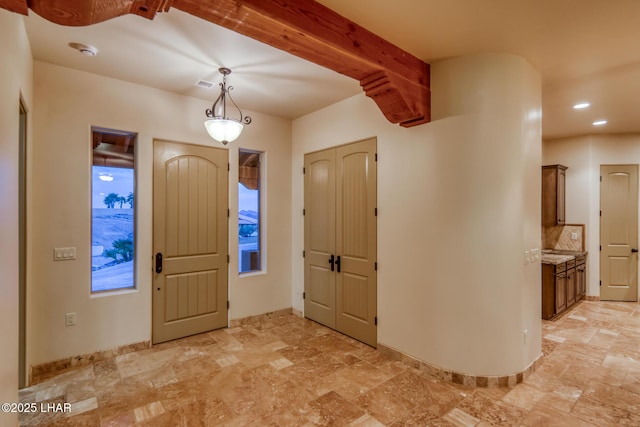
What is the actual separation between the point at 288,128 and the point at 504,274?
352cm

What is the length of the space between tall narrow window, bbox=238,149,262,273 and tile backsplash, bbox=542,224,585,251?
5.32 m

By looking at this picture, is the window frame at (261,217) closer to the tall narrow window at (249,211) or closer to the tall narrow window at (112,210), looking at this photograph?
the tall narrow window at (249,211)

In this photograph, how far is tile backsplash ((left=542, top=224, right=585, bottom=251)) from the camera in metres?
5.87

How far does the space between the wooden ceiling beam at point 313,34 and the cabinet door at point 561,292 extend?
3515 mm

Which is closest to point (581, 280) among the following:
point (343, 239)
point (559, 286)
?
point (559, 286)

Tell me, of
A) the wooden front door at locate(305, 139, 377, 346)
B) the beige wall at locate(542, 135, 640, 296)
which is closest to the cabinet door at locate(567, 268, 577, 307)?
the beige wall at locate(542, 135, 640, 296)

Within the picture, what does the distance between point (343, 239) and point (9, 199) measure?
3128mm

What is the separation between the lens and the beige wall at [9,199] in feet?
5.99

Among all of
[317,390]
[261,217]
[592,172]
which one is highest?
[592,172]

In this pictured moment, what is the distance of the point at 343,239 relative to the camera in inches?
164

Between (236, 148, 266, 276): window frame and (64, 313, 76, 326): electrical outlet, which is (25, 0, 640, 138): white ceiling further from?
(64, 313, 76, 326): electrical outlet

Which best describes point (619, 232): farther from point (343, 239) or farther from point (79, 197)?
point (79, 197)

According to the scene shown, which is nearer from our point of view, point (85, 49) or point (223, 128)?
point (85, 49)

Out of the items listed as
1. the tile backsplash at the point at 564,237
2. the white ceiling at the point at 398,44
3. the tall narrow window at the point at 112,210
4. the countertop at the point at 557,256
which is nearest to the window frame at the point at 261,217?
the white ceiling at the point at 398,44
